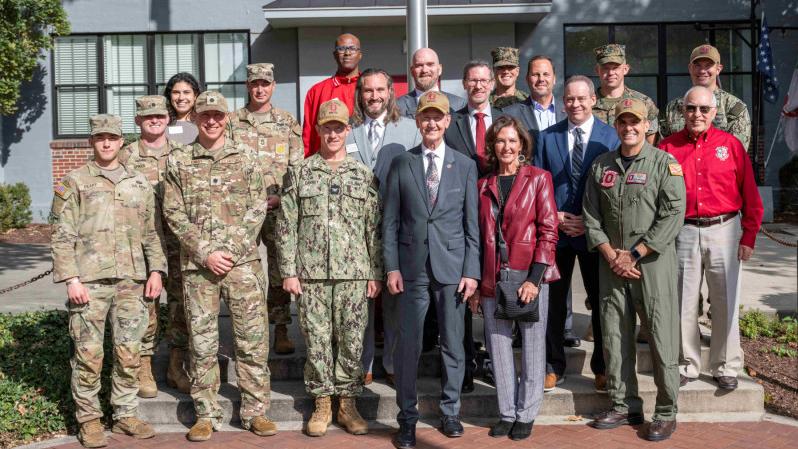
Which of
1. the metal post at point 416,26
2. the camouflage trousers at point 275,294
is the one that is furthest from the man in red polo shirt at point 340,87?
the metal post at point 416,26

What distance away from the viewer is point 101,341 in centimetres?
583

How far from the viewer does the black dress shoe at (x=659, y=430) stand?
568 cm

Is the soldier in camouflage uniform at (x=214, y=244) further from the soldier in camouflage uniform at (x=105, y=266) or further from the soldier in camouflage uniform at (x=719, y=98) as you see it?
the soldier in camouflage uniform at (x=719, y=98)

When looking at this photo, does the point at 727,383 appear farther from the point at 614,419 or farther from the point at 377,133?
the point at 377,133

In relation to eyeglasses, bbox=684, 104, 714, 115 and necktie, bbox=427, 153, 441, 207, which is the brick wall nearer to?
necktie, bbox=427, 153, 441, 207

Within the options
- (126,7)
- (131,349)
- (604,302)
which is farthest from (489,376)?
(126,7)

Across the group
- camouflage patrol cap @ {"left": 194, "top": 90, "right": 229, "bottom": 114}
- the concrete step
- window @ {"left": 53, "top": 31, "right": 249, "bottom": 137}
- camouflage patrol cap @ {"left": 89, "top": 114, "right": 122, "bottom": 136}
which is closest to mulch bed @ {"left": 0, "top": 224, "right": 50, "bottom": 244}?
window @ {"left": 53, "top": 31, "right": 249, "bottom": 137}

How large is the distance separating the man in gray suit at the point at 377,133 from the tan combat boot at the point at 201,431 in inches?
45.8

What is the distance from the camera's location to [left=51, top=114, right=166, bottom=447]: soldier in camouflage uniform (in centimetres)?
575

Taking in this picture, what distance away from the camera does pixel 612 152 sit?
588cm

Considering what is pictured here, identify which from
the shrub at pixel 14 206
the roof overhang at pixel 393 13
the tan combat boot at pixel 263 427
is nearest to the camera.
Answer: the tan combat boot at pixel 263 427

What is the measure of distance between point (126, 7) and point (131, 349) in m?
12.0

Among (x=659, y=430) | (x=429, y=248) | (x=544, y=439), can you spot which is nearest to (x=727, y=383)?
(x=659, y=430)

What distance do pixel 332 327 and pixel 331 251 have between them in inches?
20.5
